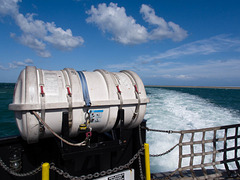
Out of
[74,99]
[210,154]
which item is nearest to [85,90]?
[74,99]

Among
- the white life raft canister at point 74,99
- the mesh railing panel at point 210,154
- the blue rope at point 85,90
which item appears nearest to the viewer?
the white life raft canister at point 74,99

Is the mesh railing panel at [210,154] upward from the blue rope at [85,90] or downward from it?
downward

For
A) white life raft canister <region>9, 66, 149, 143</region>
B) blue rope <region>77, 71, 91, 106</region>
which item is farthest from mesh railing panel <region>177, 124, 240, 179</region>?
blue rope <region>77, 71, 91, 106</region>

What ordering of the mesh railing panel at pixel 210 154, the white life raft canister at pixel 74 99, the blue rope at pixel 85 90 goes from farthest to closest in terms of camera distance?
the mesh railing panel at pixel 210 154 < the blue rope at pixel 85 90 < the white life raft canister at pixel 74 99

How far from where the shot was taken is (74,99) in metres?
2.71

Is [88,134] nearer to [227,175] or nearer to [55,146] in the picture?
[55,146]

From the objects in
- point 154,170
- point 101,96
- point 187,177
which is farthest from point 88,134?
point 154,170

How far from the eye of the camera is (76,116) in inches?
108

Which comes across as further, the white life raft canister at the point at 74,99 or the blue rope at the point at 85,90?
the blue rope at the point at 85,90

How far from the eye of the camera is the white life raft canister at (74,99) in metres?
2.48

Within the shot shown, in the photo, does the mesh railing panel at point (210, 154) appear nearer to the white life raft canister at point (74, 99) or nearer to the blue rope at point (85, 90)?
the white life raft canister at point (74, 99)

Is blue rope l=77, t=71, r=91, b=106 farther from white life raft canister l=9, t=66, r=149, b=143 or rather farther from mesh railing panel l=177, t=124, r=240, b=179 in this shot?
mesh railing panel l=177, t=124, r=240, b=179

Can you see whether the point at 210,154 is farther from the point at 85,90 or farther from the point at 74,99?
the point at 74,99

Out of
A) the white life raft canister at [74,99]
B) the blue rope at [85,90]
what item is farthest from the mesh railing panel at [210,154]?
the blue rope at [85,90]
